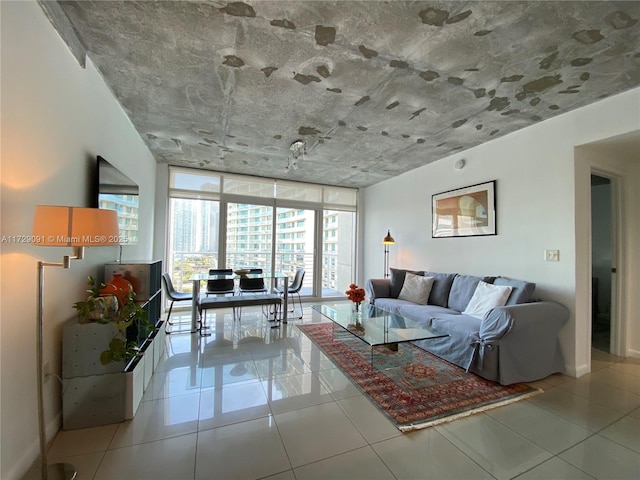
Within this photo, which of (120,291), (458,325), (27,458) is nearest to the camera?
(27,458)

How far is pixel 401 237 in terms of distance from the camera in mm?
5105

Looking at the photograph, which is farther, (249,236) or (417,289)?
(249,236)

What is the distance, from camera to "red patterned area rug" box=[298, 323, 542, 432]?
199 cm

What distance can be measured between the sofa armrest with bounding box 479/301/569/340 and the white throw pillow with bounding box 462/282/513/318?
1.14 ft

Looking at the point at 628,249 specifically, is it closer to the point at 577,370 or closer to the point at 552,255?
the point at 552,255

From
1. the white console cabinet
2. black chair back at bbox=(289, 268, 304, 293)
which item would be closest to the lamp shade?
the white console cabinet

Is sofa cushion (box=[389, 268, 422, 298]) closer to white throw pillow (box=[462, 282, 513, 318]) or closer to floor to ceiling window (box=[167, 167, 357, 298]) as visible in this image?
white throw pillow (box=[462, 282, 513, 318])

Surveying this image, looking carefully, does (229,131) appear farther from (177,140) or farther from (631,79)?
(631,79)

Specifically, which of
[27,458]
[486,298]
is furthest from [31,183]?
[486,298]

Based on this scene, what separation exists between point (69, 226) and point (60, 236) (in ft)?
0.19

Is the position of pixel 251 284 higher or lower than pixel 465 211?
→ lower

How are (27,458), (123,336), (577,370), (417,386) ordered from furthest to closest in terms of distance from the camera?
(577,370) → (417,386) → (123,336) → (27,458)

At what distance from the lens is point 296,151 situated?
391 centimetres

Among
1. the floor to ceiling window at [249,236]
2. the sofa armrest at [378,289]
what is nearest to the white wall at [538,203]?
the sofa armrest at [378,289]
